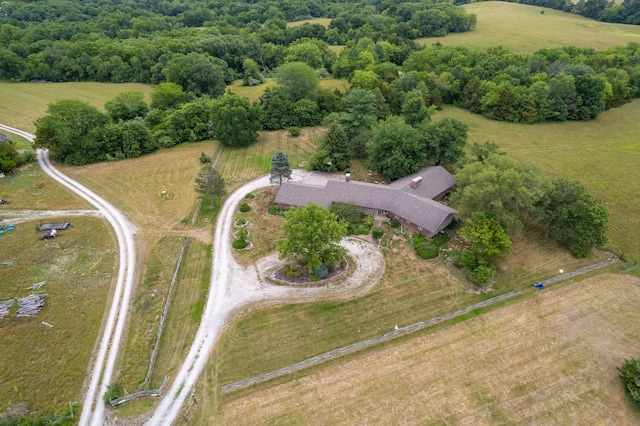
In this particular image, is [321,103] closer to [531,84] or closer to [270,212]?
[270,212]

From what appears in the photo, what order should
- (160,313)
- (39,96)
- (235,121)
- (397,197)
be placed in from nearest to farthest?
(160,313) < (397,197) < (235,121) < (39,96)

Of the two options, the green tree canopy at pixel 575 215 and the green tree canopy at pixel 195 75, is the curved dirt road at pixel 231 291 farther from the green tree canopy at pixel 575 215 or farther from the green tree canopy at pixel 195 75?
the green tree canopy at pixel 195 75

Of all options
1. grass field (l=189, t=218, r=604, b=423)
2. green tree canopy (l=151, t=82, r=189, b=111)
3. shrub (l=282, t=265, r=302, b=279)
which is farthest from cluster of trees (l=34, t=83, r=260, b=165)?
grass field (l=189, t=218, r=604, b=423)

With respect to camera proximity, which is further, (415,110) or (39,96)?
(39,96)

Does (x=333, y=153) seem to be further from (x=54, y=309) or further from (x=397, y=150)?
(x=54, y=309)

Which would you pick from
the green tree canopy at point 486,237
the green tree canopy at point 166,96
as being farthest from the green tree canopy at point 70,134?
the green tree canopy at point 486,237

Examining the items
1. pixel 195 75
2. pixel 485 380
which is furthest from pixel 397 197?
Result: pixel 195 75

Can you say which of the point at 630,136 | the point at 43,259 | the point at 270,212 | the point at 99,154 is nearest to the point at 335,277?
the point at 270,212
